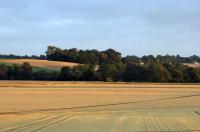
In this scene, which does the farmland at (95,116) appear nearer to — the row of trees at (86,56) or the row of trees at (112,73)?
the row of trees at (112,73)

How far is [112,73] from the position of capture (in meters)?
113

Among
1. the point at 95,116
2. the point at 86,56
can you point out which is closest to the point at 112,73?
the point at 86,56

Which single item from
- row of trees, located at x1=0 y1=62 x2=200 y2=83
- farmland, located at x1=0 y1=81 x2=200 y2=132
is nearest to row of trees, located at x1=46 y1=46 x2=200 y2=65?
row of trees, located at x1=0 y1=62 x2=200 y2=83

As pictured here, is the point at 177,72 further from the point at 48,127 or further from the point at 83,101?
the point at 48,127

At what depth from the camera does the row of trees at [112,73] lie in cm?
11119

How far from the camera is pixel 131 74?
113000 mm

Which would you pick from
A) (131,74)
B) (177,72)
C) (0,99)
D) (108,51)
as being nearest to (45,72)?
(131,74)

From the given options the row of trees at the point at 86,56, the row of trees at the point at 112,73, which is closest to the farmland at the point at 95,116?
the row of trees at the point at 112,73

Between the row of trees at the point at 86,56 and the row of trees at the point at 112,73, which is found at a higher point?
the row of trees at the point at 86,56

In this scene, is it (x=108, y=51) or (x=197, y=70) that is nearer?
(x=197, y=70)

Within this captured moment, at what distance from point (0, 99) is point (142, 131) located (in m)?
32.3

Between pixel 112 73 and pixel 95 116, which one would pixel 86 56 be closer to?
pixel 112 73

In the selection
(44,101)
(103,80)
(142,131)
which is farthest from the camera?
(103,80)

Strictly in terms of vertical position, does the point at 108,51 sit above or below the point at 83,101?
above
